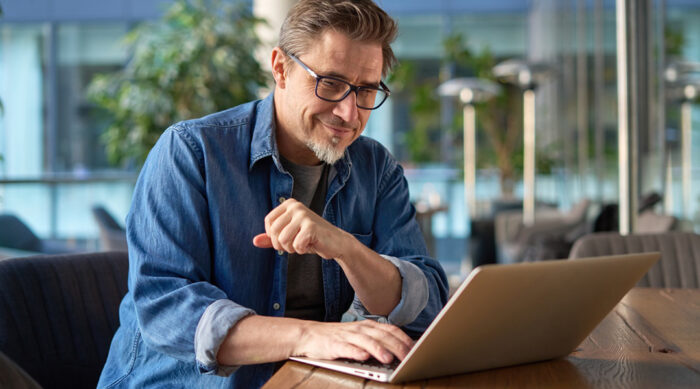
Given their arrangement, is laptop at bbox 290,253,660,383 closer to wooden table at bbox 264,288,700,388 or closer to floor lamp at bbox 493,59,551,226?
wooden table at bbox 264,288,700,388

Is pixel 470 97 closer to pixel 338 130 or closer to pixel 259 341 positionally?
pixel 338 130

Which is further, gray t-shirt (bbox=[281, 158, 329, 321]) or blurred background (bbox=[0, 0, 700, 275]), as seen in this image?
blurred background (bbox=[0, 0, 700, 275])

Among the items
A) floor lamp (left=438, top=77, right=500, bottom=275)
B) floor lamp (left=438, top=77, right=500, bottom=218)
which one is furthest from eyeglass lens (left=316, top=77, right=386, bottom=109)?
floor lamp (left=438, top=77, right=500, bottom=218)

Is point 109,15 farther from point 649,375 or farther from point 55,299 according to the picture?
point 649,375

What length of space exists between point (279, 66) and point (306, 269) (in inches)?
15.4

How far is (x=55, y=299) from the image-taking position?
1523 millimetres

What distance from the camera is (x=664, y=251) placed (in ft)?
7.16

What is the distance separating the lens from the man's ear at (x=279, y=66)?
1428 mm

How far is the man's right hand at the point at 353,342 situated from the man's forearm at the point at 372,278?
18 cm

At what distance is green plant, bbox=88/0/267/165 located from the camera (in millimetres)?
5160

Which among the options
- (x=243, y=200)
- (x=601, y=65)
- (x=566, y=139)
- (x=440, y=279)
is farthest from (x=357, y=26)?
(x=566, y=139)

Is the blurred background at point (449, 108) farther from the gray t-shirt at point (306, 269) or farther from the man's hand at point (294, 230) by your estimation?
the man's hand at point (294, 230)

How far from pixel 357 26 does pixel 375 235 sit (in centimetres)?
42

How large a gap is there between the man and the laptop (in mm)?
112
